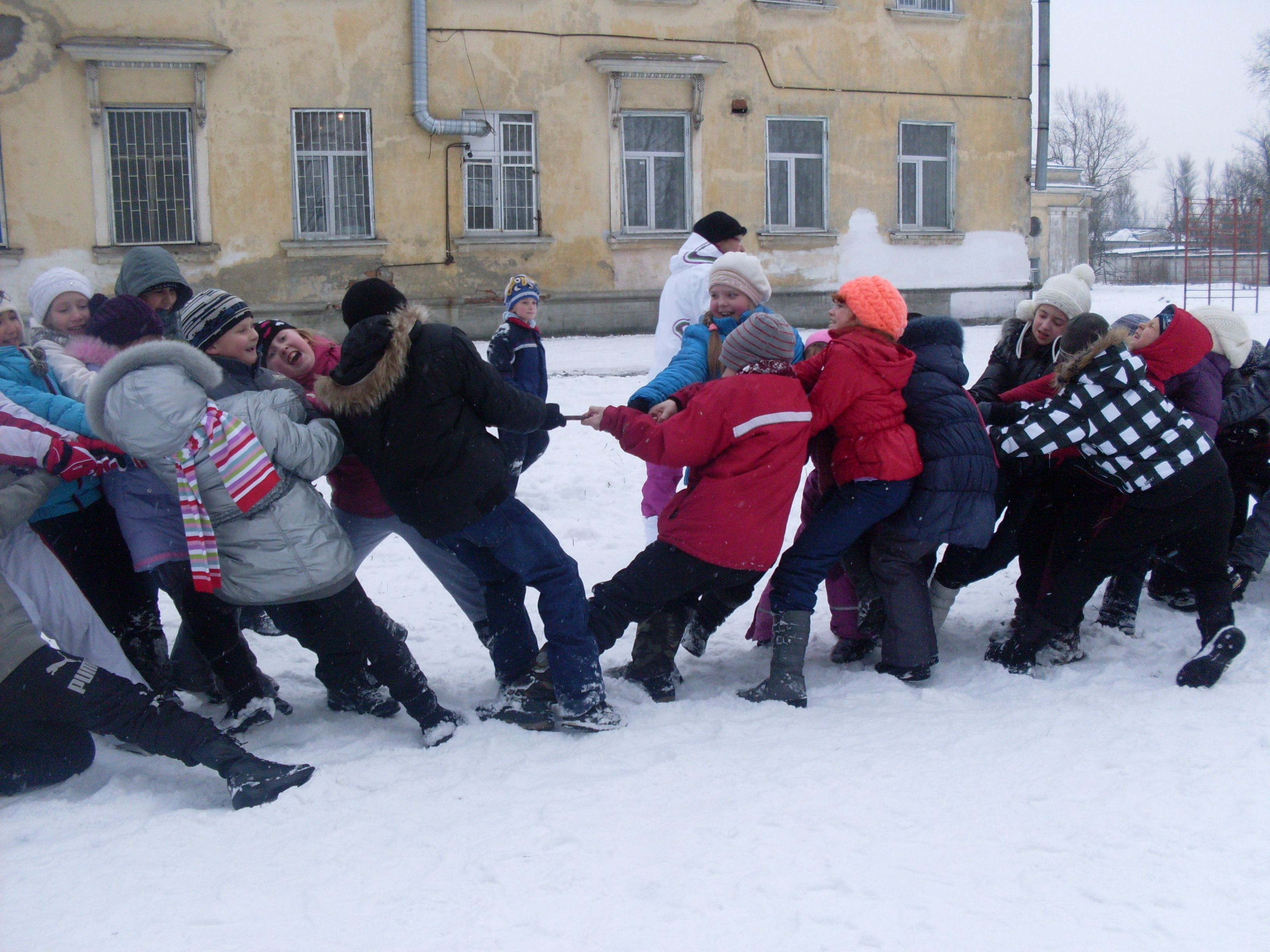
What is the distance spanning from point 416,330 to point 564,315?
36.0 feet

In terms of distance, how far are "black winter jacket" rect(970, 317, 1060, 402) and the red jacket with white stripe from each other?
1410 mm

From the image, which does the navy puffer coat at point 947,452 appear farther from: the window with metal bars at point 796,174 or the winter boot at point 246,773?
the window with metal bars at point 796,174

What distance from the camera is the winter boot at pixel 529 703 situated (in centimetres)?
370

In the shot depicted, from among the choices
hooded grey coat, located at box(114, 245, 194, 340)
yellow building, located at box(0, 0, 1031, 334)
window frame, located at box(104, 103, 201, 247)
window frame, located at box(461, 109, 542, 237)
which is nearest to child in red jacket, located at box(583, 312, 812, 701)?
hooded grey coat, located at box(114, 245, 194, 340)

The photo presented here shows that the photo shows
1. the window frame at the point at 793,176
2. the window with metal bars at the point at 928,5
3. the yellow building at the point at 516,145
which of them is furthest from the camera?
the window with metal bars at the point at 928,5

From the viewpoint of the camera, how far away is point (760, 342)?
12.6 ft

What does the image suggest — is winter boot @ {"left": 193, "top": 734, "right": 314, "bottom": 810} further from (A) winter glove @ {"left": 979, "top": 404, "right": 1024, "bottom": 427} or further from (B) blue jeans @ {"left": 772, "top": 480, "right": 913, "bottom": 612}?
(A) winter glove @ {"left": 979, "top": 404, "right": 1024, "bottom": 427}

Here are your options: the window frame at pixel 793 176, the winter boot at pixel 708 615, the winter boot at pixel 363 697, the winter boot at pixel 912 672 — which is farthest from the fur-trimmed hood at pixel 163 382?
the window frame at pixel 793 176

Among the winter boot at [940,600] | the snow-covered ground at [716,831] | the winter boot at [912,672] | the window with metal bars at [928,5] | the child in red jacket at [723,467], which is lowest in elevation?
the snow-covered ground at [716,831]

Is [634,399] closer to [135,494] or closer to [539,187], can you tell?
[135,494]

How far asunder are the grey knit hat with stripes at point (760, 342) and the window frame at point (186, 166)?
11.3m

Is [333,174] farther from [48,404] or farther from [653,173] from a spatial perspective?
[48,404]

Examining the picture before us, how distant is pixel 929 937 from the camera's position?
7.98ft

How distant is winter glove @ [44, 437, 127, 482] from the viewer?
11.3 feet
